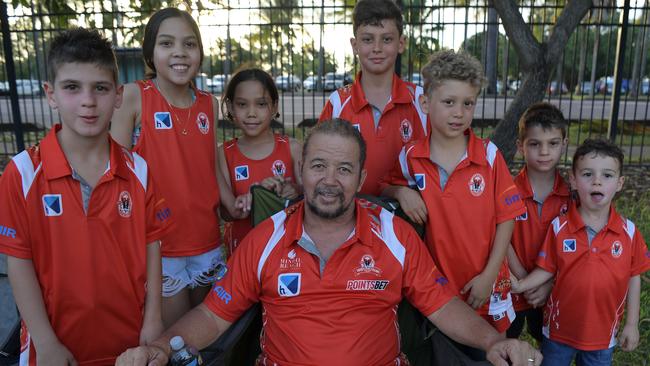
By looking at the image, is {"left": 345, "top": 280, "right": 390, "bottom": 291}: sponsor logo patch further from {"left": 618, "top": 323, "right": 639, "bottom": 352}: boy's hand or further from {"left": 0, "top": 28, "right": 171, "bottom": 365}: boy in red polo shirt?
{"left": 618, "top": 323, "right": 639, "bottom": 352}: boy's hand

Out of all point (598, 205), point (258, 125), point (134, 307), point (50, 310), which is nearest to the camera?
point (50, 310)

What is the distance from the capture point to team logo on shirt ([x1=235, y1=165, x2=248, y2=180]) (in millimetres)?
2816

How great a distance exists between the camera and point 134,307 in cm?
205

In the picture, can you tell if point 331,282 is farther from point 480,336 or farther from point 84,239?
point 84,239

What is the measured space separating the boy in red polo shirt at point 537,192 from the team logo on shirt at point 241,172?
144cm

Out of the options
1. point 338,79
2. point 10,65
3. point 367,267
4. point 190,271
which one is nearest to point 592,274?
point 367,267

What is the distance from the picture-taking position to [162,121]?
8.20 feet

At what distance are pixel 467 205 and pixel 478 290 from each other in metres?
0.39

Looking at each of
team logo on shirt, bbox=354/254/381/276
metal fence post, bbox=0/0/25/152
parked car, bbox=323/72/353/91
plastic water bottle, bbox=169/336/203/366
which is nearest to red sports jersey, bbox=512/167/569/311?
team logo on shirt, bbox=354/254/381/276

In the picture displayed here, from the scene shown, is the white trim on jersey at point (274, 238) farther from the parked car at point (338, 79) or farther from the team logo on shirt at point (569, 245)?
the parked car at point (338, 79)

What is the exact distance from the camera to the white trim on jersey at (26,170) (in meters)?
1.79

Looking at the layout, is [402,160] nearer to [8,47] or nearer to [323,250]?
[323,250]

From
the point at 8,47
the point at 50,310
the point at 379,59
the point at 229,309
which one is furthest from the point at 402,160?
the point at 8,47

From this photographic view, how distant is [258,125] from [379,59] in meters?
0.74
